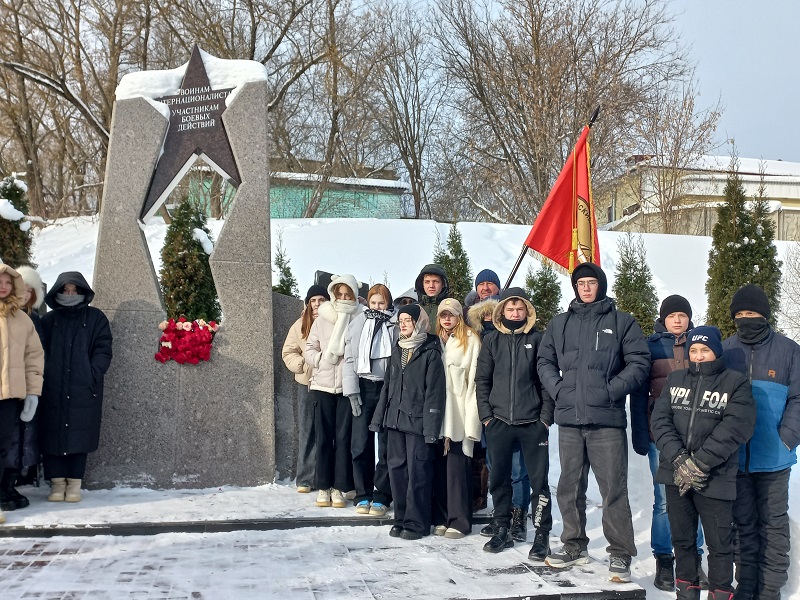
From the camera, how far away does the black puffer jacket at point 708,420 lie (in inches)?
153

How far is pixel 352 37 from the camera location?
22109 millimetres

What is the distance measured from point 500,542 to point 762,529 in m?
1.50

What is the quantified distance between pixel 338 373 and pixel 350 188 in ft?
58.2

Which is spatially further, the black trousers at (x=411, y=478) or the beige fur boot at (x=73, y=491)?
the beige fur boot at (x=73, y=491)

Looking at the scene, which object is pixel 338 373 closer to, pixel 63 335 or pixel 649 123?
pixel 63 335

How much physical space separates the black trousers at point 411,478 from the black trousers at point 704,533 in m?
1.55

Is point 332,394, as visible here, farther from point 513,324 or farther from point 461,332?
point 513,324

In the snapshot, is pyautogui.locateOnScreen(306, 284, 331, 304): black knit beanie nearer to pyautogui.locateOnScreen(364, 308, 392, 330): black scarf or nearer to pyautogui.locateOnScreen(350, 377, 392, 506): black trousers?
pyautogui.locateOnScreen(364, 308, 392, 330): black scarf

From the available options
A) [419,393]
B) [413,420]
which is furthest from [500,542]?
[419,393]

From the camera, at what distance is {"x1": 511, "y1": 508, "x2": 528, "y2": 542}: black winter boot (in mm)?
4945

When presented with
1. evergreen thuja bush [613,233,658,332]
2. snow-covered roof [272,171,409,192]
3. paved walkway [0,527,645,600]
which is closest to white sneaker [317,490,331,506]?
paved walkway [0,527,645,600]

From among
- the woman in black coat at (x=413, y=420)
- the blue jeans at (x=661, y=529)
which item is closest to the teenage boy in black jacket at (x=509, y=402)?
the woman in black coat at (x=413, y=420)

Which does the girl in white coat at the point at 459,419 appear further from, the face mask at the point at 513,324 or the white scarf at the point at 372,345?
the white scarf at the point at 372,345

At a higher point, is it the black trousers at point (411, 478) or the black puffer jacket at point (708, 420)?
the black puffer jacket at point (708, 420)
